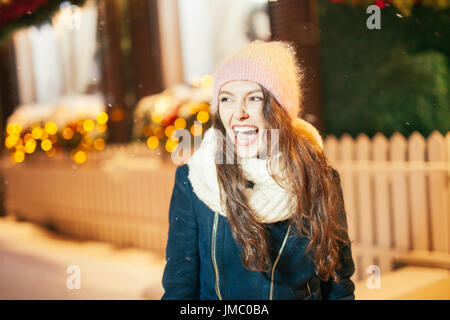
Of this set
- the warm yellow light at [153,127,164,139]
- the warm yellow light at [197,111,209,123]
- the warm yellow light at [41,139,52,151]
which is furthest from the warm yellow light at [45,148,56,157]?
the warm yellow light at [197,111,209,123]

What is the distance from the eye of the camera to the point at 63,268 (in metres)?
3.06

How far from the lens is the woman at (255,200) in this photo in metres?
1.59

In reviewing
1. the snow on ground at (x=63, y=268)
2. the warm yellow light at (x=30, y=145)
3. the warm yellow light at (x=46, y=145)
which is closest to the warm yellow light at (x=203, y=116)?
the snow on ground at (x=63, y=268)

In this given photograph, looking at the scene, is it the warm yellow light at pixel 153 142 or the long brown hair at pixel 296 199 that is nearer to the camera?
the long brown hair at pixel 296 199

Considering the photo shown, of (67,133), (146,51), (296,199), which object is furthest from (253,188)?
(146,51)

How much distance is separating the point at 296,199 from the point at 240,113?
1.15 feet

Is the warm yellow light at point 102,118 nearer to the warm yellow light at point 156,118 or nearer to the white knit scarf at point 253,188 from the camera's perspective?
the warm yellow light at point 156,118

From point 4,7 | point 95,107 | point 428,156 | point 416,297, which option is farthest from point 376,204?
point 95,107

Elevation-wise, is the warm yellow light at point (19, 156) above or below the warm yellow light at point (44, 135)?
below

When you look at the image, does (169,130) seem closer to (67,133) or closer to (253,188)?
(67,133)

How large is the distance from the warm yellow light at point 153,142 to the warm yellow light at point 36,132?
1.11 meters

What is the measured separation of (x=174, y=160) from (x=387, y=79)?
234cm

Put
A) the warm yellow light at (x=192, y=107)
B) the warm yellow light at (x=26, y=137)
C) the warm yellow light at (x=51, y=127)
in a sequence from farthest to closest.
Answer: the warm yellow light at (x=51, y=127) → the warm yellow light at (x=26, y=137) → the warm yellow light at (x=192, y=107)
